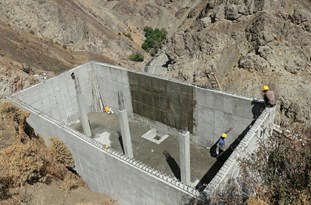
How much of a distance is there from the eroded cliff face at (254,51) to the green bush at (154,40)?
46.5ft

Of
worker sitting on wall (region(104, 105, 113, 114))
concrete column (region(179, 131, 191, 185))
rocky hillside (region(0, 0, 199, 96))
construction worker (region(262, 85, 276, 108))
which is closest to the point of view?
construction worker (region(262, 85, 276, 108))

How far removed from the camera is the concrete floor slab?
14078 millimetres

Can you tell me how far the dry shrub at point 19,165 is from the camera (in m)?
8.32

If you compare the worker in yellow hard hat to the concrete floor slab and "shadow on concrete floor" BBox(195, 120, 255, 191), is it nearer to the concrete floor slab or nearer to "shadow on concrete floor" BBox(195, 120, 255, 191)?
"shadow on concrete floor" BBox(195, 120, 255, 191)

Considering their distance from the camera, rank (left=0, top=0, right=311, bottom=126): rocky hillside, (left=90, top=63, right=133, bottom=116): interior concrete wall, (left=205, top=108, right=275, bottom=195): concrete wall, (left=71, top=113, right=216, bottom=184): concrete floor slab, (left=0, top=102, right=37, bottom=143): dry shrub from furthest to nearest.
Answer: (left=90, top=63, right=133, bottom=116): interior concrete wall → (left=0, top=0, right=311, bottom=126): rocky hillside → (left=71, top=113, right=216, bottom=184): concrete floor slab → (left=0, top=102, right=37, bottom=143): dry shrub → (left=205, top=108, right=275, bottom=195): concrete wall

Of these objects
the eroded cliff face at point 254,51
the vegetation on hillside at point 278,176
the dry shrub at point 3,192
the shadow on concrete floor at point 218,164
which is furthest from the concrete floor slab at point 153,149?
the dry shrub at point 3,192

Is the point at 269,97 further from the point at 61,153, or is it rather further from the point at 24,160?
the point at 24,160

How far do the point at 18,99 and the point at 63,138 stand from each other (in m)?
4.53

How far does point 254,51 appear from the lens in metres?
17.6

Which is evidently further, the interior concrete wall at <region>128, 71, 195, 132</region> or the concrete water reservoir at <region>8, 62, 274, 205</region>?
the interior concrete wall at <region>128, 71, 195, 132</region>

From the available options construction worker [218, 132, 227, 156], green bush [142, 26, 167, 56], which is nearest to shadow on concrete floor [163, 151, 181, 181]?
construction worker [218, 132, 227, 156]

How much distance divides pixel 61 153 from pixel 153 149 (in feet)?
17.9

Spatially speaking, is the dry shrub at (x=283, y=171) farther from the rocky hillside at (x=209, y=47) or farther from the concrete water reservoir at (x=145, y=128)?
the rocky hillside at (x=209, y=47)

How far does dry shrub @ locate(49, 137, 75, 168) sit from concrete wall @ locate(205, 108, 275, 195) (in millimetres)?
6787
